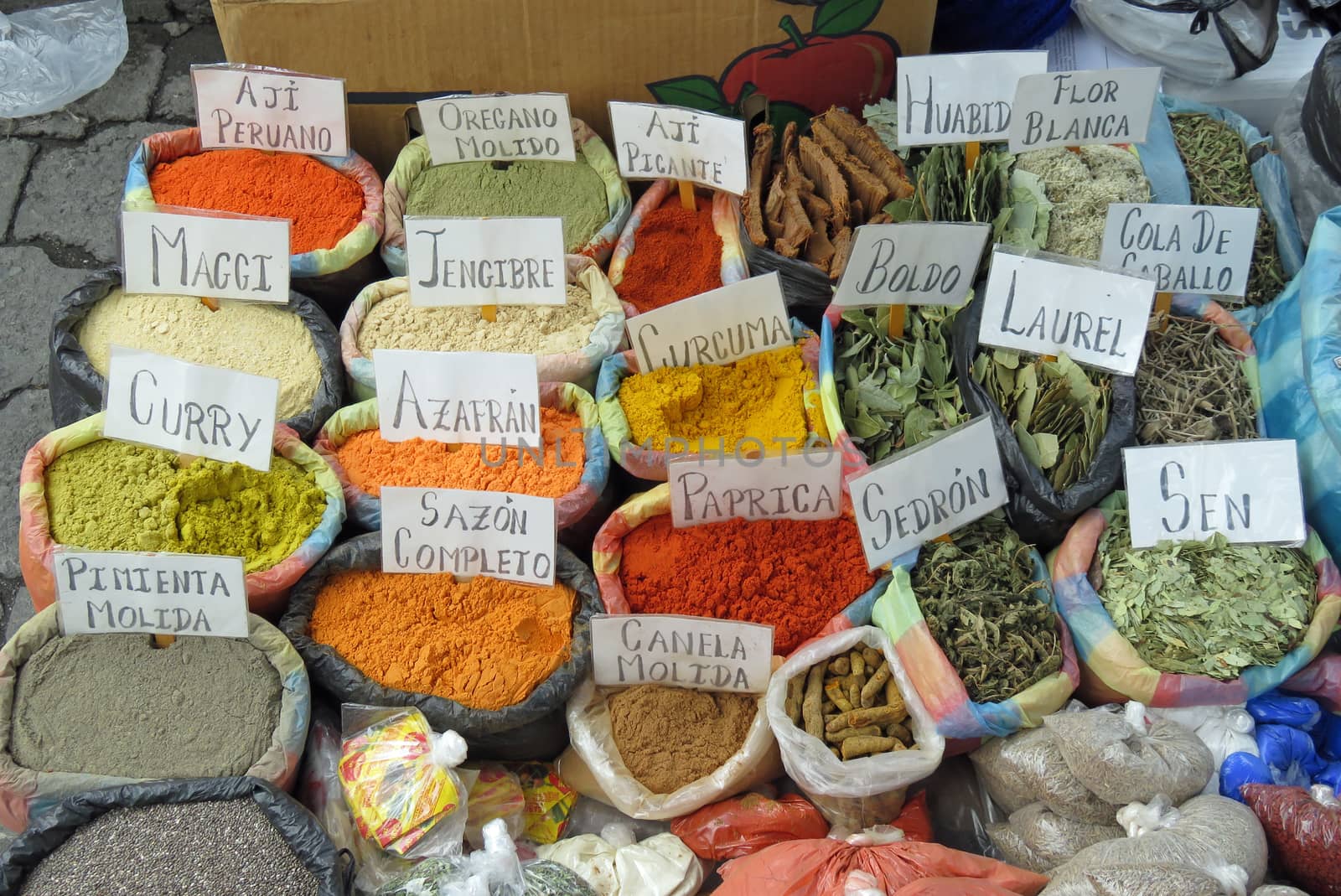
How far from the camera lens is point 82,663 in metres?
1.43

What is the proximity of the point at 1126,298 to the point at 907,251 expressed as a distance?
0.35 meters

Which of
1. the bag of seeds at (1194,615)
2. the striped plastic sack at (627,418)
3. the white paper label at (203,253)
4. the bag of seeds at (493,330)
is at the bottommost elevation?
the bag of seeds at (1194,615)

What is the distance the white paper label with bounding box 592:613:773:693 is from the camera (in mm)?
1469

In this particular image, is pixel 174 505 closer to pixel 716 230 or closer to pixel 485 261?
pixel 485 261

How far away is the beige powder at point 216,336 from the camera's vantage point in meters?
1.77

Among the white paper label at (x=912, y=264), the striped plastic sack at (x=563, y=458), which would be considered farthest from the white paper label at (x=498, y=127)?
the white paper label at (x=912, y=264)

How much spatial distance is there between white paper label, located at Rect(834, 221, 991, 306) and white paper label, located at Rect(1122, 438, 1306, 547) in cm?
39

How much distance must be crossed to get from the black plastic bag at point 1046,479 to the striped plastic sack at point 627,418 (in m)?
0.26

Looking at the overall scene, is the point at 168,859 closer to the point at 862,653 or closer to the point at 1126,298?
the point at 862,653

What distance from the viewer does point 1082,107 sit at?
182 centimetres

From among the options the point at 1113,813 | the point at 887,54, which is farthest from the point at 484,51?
the point at 1113,813

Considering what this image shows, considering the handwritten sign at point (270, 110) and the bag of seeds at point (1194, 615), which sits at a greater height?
the handwritten sign at point (270, 110)

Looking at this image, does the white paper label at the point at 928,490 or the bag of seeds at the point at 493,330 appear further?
the bag of seeds at the point at 493,330

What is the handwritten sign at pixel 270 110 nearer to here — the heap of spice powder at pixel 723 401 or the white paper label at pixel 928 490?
the heap of spice powder at pixel 723 401
